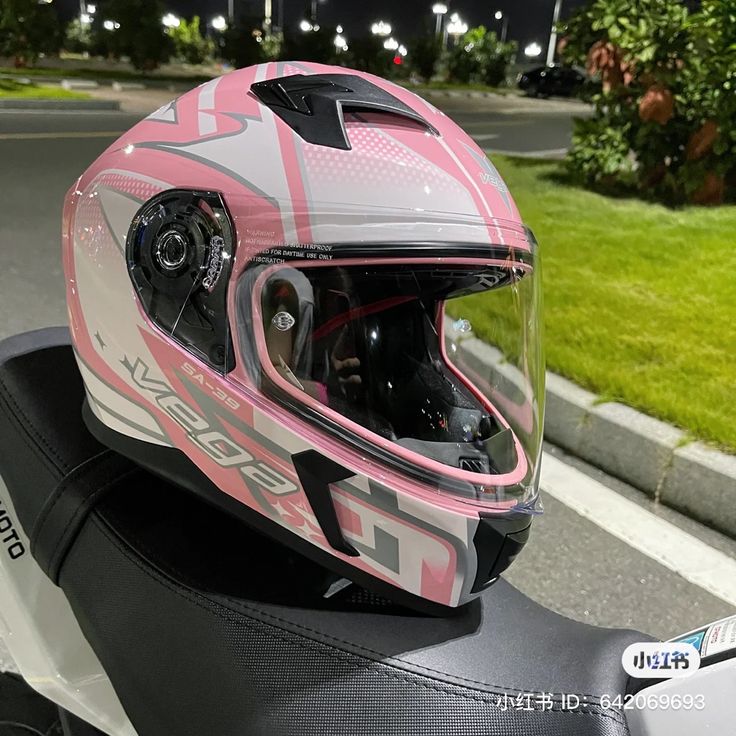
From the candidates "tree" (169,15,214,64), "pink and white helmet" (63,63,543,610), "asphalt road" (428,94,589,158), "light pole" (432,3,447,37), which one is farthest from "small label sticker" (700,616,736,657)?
"light pole" (432,3,447,37)

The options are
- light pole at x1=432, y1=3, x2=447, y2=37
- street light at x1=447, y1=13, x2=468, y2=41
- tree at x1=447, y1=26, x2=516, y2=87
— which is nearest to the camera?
tree at x1=447, y1=26, x2=516, y2=87

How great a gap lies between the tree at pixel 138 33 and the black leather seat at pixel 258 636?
1755cm

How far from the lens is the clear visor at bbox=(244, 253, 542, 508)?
40.1 inches

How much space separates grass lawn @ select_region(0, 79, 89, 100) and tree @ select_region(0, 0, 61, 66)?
47.3 inches

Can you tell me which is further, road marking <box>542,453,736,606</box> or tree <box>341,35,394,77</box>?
tree <box>341,35,394,77</box>

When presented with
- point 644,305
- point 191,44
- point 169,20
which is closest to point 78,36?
point 169,20

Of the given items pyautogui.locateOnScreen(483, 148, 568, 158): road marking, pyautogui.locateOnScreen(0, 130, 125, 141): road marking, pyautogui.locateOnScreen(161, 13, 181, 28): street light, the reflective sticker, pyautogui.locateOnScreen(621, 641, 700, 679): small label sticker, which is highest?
pyautogui.locateOnScreen(161, 13, 181, 28): street light

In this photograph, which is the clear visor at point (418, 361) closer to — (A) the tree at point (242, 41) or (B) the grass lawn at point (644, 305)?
(B) the grass lawn at point (644, 305)

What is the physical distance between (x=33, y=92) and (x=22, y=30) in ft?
10.3

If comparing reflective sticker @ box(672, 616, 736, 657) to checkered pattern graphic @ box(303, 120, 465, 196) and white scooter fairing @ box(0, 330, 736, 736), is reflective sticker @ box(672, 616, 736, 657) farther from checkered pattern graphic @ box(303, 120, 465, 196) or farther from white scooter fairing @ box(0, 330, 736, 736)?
checkered pattern graphic @ box(303, 120, 465, 196)

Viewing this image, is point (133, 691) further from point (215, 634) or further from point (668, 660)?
point (668, 660)

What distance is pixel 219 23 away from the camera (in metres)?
Answer: 19.3

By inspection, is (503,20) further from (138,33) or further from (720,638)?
(720,638)

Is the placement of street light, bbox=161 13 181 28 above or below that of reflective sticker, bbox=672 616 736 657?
above
